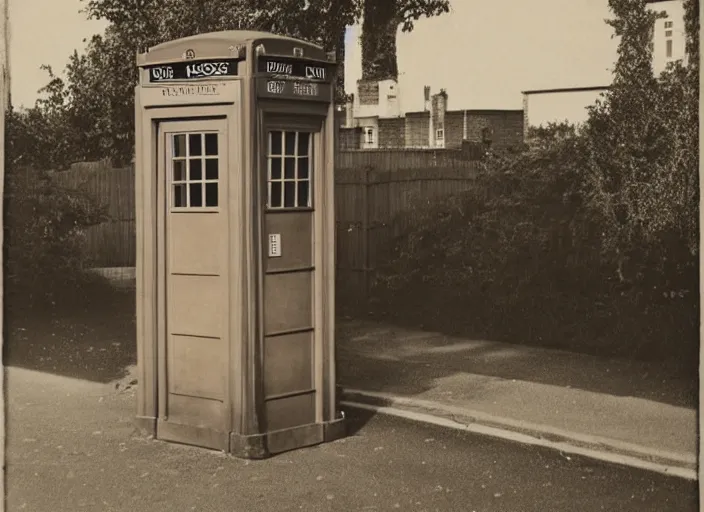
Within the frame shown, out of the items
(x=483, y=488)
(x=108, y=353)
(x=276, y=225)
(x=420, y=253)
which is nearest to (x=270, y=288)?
(x=276, y=225)

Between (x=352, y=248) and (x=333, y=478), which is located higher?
(x=352, y=248)

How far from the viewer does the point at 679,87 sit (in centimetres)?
1163

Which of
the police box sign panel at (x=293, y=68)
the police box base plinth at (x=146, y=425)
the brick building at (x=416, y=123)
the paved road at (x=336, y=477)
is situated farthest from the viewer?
the brick building at (x=416, y=123)

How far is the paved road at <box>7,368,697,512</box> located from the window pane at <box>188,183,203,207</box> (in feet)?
5.55

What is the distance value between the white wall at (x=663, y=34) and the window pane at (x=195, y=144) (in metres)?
6.11

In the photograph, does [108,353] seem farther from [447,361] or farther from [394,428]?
[394,428]

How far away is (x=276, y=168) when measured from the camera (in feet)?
25.5

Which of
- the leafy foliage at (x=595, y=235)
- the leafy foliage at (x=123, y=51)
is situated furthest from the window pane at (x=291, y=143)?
the leafy foliage at (x=123, y=51)

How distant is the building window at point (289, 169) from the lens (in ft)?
25.4

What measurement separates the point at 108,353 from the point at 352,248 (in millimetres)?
4802

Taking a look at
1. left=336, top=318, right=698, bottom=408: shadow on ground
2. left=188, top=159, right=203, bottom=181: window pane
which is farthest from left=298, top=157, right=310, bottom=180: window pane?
left=336, top=318, right=698, bottom=408: shadow on ground

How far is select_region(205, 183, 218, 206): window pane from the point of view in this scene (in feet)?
25.5

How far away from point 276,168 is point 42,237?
27.3ft

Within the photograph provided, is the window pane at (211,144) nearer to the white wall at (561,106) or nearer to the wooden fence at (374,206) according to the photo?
the wooden fence at (374,206)
